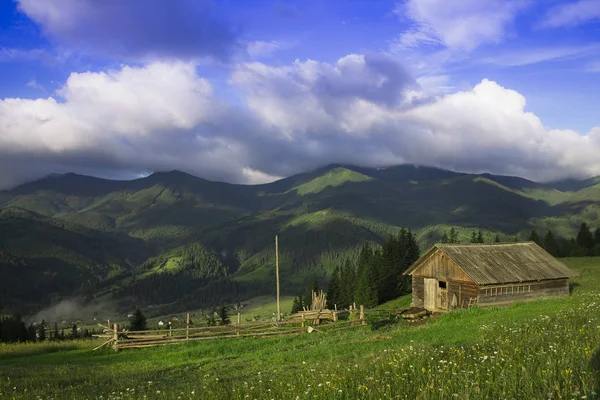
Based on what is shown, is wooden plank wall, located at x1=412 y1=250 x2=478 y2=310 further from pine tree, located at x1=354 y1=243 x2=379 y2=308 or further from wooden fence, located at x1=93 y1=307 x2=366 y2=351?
pine tree, located at x1=354 y1=243 x2=379 y2=308

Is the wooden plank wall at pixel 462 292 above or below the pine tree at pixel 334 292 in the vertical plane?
above

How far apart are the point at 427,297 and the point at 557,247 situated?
79573 mm

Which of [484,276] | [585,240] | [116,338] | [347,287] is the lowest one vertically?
[347,287]

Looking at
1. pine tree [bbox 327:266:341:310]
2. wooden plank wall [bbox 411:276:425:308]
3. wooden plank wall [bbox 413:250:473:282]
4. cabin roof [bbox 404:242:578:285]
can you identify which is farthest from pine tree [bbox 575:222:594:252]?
wooden plank wall [bbox 413:250:473:282]

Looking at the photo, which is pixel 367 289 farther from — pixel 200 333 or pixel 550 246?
pixel 550 246

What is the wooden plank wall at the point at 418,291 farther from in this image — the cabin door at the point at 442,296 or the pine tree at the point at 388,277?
the pine tree at the point at 388,277

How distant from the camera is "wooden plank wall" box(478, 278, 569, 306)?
37.5 meters

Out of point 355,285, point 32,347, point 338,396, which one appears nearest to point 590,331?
point 338,396

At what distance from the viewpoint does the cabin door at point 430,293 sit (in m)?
42.3

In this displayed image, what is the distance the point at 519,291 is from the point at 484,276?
15.3 feet

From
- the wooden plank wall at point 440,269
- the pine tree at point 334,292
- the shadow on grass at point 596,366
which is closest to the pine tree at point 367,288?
the pine tree at point 334,292

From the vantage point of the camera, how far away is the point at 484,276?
1480 inches

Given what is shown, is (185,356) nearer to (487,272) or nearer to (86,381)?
(86,381)

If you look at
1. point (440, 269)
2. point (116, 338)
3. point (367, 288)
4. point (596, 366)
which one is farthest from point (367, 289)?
point (596, 366)
